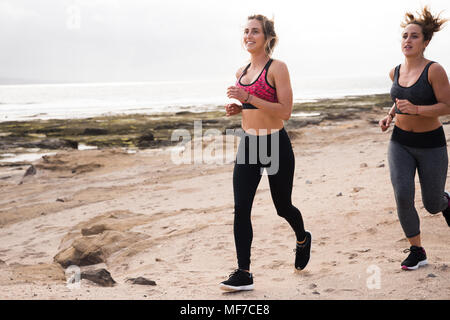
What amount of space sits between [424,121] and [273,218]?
125 inches

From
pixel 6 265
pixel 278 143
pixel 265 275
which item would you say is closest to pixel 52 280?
pixel 6 265

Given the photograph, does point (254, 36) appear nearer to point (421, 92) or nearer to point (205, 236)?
point (421, 92)

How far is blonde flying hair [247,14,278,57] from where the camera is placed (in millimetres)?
3691

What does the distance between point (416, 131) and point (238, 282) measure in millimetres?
1880

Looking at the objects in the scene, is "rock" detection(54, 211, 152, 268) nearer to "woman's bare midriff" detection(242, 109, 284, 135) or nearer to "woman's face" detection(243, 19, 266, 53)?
"woman's bare midriff" detection(242, 109, 284, 135)

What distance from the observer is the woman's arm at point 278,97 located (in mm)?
3543

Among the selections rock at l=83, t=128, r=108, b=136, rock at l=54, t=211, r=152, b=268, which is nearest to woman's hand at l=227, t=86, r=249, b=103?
rock at l=54, t=211, r=152, b=268

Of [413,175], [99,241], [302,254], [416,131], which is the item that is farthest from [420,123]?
[99,241]

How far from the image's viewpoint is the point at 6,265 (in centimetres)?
550

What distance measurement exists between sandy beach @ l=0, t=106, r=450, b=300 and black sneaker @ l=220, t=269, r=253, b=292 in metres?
0.06

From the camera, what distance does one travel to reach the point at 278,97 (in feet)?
11.9

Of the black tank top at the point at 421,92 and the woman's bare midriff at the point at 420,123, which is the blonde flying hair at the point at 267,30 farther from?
the woman's bare midriff at the point at 420,123

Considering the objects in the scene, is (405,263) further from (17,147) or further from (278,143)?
Answer: (17,147)
